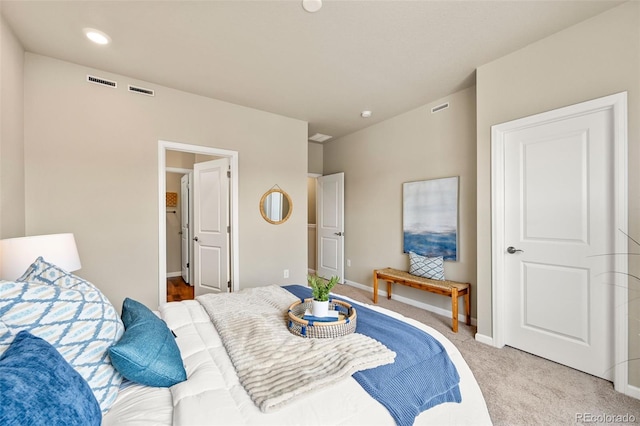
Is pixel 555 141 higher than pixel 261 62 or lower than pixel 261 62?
lower

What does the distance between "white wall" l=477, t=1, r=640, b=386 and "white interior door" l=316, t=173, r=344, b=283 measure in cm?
254

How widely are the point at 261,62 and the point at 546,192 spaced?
9.35ft

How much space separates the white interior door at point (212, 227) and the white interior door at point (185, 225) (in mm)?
911

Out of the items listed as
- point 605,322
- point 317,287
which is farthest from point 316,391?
point 605,322

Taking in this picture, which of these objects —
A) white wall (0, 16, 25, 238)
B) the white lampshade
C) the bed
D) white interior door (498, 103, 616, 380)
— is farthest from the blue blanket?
white wall (0, 16, 25, 238)

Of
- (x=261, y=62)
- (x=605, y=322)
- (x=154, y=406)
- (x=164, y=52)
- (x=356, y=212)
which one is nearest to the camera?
(x=154, y=406)

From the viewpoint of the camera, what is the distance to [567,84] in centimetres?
223

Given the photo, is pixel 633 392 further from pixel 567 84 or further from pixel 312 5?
pixel 312 5

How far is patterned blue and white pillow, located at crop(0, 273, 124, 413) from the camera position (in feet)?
2.90

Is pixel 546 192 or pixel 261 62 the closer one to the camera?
pixel 546 192

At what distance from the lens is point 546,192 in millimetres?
2361

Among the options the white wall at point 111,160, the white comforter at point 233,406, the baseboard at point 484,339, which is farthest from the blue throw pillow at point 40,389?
the baseboard at point 484,339

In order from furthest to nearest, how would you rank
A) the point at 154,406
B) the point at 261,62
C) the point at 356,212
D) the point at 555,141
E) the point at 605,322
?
the point at 356,212 → the point at 261,62 → the point at 555,141 → the point at 605,322 → the point at 154,406

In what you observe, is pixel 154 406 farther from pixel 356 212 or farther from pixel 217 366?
pixel 356 212
